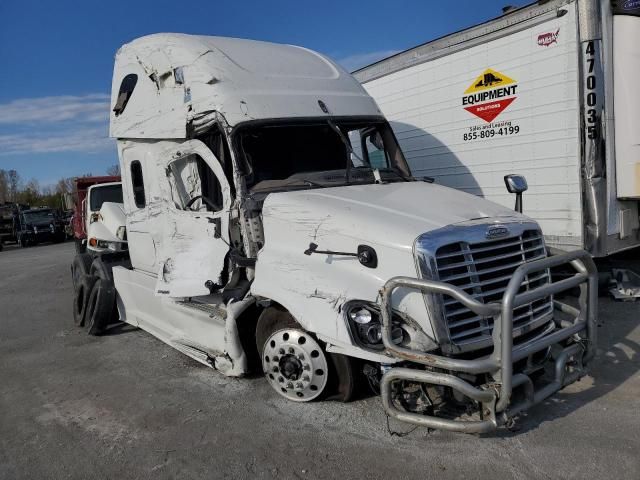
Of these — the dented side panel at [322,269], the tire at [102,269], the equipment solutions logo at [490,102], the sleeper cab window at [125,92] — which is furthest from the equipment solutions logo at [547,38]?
the tire at [102,269]

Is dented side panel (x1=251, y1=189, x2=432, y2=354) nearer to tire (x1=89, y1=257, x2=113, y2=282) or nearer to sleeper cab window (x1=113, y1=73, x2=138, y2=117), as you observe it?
sleeper cab window (x1=113, y1=73, x2=138, y2=117)

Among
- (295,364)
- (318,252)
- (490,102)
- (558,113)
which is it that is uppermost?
(490,102)

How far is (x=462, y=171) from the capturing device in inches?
311

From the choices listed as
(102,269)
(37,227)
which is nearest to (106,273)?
(102,269)

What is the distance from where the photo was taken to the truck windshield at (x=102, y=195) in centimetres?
1260

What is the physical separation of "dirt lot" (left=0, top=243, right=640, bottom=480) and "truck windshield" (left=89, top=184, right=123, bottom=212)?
700 centimetres

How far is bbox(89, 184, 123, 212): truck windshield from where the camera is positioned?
12.6 metres

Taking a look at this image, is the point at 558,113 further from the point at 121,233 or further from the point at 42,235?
the point at 42,235

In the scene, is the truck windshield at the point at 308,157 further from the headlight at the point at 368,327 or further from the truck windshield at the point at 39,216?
the truck windshield at the point at 39,216

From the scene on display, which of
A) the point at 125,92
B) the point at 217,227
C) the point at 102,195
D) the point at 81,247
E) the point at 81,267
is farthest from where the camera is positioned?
the point at 81,247

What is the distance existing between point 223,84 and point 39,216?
1114 inches

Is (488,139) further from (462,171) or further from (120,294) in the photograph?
(120,294)

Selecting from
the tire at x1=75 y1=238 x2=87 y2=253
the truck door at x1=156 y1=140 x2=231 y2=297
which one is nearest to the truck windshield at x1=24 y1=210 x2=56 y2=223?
the tire at x1=75 y1=238 x2=87 y2=253

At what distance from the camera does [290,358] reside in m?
4.50
